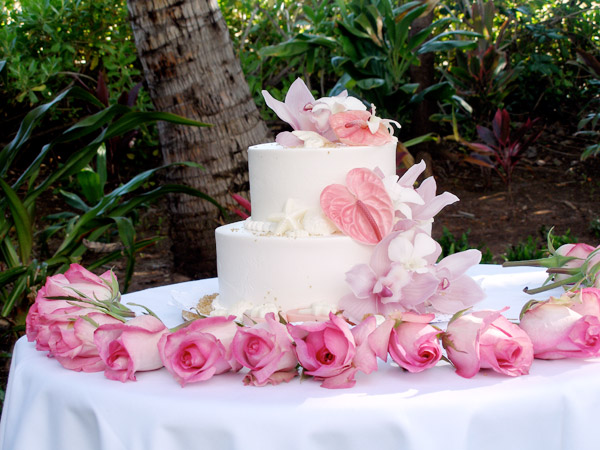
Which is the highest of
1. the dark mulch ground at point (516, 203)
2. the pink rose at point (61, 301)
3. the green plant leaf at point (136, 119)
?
the green plant leaf at point (136, 119)

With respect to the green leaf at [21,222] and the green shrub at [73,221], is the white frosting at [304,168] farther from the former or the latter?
the green leaf at [21,222]

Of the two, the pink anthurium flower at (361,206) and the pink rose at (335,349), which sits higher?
the pink anthurium flower at (361,206)

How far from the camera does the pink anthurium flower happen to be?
53.6 inches

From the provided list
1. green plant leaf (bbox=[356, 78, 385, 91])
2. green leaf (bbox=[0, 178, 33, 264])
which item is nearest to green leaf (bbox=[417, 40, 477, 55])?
green plant leaf (bbox=[356, 78, 385, 91])

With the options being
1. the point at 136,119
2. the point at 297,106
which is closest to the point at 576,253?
the point at 297,106

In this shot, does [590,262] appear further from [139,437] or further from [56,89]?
[56,89]

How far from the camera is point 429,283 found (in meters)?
1.25

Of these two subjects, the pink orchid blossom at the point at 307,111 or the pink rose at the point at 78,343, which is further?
the pink orchid blossom at the point at 307,111

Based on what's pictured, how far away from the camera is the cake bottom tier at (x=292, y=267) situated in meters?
1.41

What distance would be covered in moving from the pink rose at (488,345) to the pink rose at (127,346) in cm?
46

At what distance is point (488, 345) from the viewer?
104 centimetres

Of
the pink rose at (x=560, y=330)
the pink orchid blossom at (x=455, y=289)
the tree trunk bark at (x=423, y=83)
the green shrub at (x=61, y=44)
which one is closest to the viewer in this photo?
the pink rose at (x=560, y=330)

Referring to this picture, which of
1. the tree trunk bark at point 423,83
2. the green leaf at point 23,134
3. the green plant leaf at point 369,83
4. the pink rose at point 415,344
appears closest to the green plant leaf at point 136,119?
the green leaf at point 23,134

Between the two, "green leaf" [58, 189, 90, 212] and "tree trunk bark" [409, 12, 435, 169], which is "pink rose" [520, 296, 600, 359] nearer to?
"green leaf" [58, 189, 90, 212]
